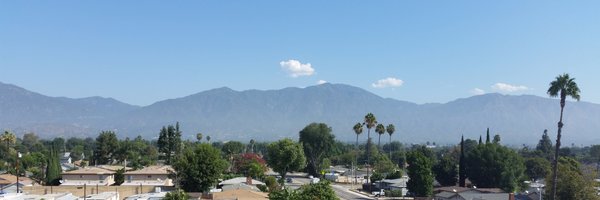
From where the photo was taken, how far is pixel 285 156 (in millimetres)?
95750

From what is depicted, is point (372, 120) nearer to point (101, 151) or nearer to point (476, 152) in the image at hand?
point (476, 152)

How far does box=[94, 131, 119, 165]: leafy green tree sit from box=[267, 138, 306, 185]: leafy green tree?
34.3m

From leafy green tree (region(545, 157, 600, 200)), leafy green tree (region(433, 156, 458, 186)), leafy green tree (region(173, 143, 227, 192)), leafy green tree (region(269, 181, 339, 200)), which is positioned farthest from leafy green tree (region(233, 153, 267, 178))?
leafy green tree (region(545, 157, 600, 200))

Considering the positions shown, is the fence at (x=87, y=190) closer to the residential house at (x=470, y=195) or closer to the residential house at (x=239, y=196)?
the residential house at (x=239, y=196)

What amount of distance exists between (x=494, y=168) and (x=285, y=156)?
32.9 m

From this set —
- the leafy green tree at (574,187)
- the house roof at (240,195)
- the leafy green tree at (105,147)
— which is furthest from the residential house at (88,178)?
the leafy green tree at (574,187)

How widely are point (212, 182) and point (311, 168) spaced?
2137 inches

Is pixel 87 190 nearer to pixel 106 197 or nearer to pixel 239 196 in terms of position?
pixel 106 197

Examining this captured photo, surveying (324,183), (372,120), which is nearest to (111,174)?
(324,183)

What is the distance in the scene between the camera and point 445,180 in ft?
298

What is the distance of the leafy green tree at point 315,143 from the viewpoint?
118438mm

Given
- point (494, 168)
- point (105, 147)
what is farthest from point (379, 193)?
point (105, 147)

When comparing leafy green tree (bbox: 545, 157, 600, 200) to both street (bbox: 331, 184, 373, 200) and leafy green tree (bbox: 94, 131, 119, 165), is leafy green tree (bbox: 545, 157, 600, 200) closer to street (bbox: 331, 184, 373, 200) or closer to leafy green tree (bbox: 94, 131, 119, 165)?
street (bbox: 331, 184, 373, 200)

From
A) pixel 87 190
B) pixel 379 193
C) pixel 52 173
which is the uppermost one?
pixel 52 173
